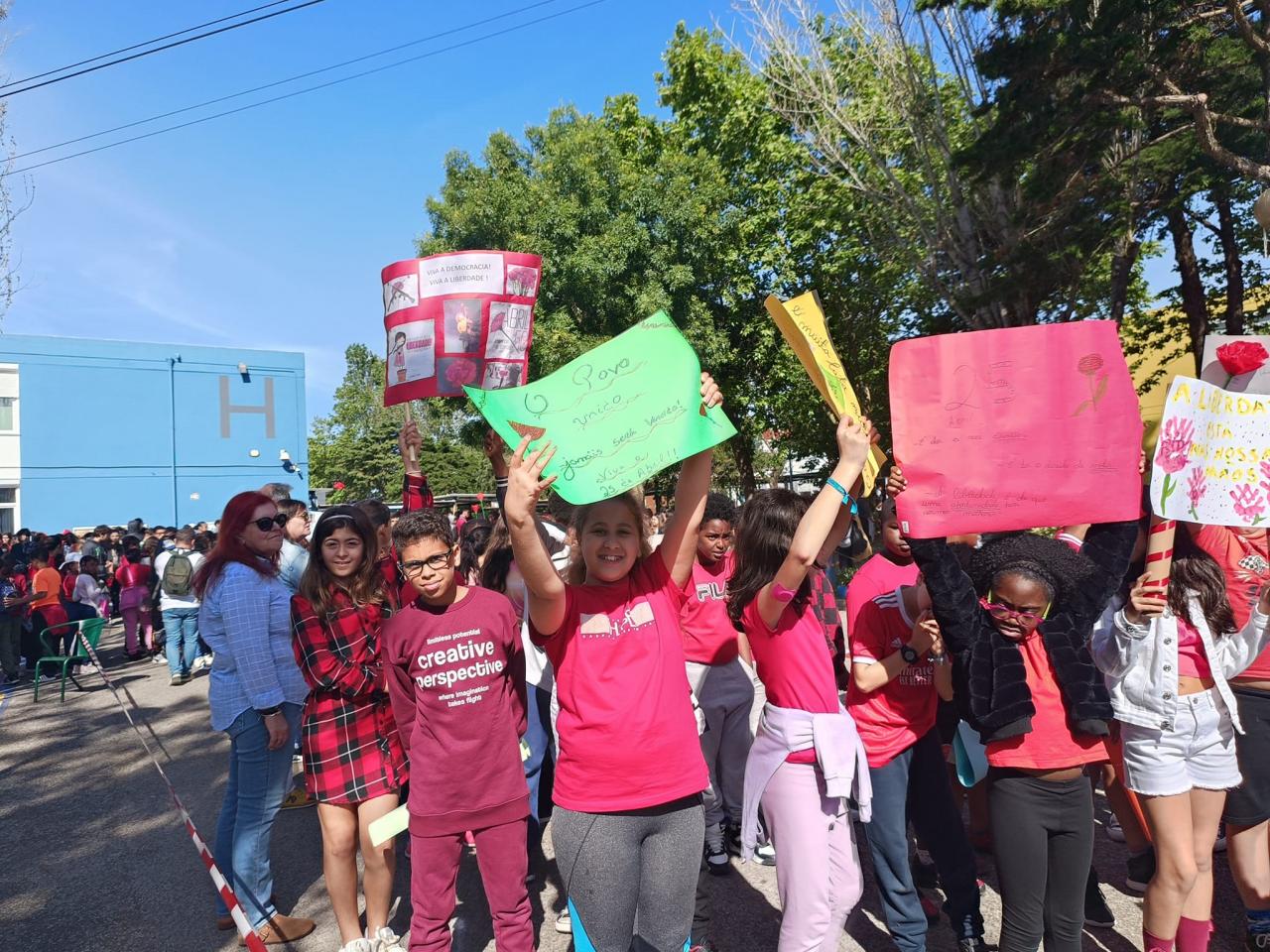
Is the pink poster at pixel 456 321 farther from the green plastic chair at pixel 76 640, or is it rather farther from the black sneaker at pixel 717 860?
the green plastic chair at pixel 76 640

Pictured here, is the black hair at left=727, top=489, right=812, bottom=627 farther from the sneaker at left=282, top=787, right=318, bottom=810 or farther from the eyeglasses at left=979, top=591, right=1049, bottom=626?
the sneaker at left=282, top=787, right=318, bottom=810

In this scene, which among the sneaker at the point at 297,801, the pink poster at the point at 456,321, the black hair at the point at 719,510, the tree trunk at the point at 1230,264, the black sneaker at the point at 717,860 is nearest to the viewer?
the black sneaker at the point at 717,860

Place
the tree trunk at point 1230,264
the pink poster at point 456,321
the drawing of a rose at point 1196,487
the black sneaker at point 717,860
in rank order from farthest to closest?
the tree trunk at point 1230,264 < the pink poster at point 456,321 < the black sneaker at point 717,860 < the drawing of a rose at point 1196,487

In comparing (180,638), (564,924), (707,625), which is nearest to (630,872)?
(564,924)

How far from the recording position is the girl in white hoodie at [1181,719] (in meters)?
2.92

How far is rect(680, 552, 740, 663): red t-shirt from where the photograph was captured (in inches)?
167

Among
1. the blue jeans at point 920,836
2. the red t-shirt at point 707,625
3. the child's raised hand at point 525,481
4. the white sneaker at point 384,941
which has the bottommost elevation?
the white sneaker at point 384,941

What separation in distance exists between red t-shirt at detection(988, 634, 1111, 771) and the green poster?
1368mm

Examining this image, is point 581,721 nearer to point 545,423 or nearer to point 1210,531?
point 545,423

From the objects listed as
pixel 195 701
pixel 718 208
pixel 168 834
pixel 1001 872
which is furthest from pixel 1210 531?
pixel 718 208

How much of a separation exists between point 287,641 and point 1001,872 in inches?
121

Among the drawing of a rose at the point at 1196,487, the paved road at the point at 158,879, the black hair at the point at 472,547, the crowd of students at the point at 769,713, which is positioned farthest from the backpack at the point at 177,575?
the drawing of a rose at the point at 1196,487

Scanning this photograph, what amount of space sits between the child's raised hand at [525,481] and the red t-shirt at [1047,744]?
172 centimetres

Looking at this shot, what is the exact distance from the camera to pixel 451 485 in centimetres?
5084
